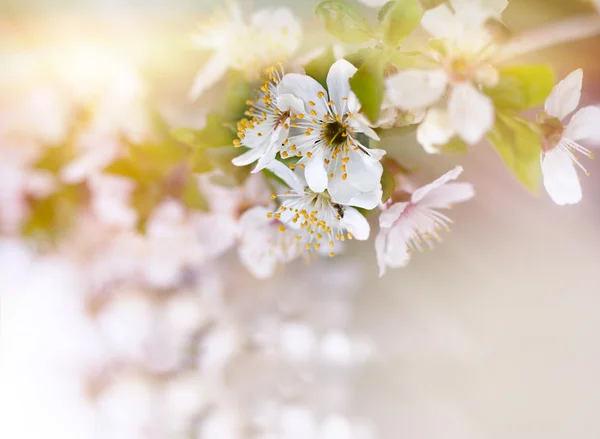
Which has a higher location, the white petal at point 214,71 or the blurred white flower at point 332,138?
the white petal at point 214,71

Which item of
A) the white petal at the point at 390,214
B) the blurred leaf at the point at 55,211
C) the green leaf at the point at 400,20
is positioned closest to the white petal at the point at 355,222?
the white petal at the point at 390,214

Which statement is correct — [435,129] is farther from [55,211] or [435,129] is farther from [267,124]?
[55,211]

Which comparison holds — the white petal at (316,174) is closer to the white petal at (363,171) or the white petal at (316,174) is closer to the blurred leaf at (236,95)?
the white petal at (363,171)

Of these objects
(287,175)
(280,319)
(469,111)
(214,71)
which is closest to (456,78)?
(469,111)

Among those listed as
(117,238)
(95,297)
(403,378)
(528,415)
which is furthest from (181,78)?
(528,415)

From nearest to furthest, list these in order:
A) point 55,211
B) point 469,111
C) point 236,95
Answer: point 469,111
point 236,95
point 55,211

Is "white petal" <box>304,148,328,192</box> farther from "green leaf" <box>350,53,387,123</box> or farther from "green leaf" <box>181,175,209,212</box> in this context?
"green leaf" <box>181,175,209,212</box>

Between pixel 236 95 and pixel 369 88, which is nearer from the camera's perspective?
pixel 369 88

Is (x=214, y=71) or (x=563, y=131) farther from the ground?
(x=214, y=71)
